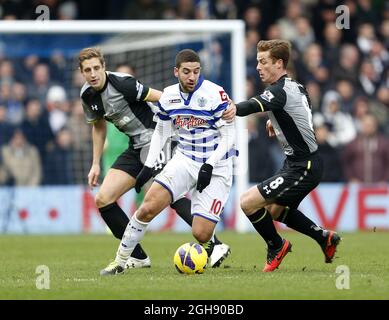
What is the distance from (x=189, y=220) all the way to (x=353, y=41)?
35.2 feet

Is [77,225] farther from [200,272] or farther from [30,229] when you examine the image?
[200,272]

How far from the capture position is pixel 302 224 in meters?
10.3

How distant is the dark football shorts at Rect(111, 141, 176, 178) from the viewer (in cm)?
1082

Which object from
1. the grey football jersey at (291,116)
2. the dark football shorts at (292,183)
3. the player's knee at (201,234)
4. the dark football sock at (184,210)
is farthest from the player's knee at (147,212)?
the grey football jersey at (291,116)

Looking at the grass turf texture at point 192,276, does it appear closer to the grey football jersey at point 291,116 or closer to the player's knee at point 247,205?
the player's knee at point 247,205

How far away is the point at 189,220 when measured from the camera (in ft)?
35.9

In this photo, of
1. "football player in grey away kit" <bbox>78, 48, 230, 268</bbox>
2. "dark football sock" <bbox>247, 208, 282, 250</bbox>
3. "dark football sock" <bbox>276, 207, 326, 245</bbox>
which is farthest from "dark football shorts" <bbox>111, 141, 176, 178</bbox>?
"dark football sock" <bbox>276, 207, 326, 245</bbox>

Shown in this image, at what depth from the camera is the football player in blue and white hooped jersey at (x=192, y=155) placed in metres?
9.68

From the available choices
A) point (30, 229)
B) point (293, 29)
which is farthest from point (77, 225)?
point (293, 29)

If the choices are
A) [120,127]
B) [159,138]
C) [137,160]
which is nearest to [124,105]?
[120,127]

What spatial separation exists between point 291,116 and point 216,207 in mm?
1137
